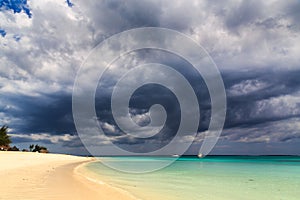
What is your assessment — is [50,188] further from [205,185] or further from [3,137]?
[3,137]

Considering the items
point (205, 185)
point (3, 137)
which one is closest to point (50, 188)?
point (205, 185)

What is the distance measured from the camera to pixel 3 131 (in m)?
78.0

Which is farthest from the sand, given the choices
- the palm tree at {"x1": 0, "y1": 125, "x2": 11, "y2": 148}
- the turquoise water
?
the palm tree at {"x1": 0, "y1": 125, "x2": 11, "y2": 148}

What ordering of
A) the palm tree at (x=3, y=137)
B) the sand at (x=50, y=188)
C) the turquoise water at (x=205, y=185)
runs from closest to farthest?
the sand at (x=50, y=188), the turquoise water at (x=205, y=185), the palm tree at (x=3, y=137)

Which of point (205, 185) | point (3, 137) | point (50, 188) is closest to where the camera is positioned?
point (50, 188)

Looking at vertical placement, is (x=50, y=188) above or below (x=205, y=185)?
above

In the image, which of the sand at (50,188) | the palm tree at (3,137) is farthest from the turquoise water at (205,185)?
the palm tree at (3,137)

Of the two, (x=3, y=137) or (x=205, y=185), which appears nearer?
(x=205, y=185)

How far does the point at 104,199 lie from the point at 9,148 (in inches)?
3385

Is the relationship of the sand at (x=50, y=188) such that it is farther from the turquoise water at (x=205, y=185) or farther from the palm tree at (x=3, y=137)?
the palm tree at (x=3, y=137)

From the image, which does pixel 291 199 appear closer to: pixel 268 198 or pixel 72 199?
pixel 268 198

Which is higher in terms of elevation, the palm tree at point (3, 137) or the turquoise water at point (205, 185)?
the palm tree at point (3, 137)

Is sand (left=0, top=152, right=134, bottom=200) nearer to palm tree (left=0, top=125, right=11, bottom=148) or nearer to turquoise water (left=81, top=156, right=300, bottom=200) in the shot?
turquoise water (left=81, top=156, right=300, bottom=200)

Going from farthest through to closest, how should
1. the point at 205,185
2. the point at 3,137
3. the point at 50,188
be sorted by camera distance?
the point at 3,137, the point at 205,185, the point at 50,188
